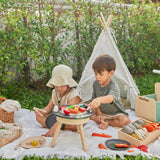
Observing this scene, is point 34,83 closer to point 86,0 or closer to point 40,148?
point 86,0

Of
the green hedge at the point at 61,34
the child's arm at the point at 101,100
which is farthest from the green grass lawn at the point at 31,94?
the child's arm at the point at 101,100

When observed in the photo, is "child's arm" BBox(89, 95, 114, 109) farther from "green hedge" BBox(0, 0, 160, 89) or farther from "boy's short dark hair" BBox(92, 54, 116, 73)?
"green hedge" BBox(0, 0, 160, 89)

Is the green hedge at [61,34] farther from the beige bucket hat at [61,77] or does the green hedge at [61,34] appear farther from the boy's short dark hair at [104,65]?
the boy's short dark hair at [104,65]

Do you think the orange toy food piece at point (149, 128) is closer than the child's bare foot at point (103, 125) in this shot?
Yes

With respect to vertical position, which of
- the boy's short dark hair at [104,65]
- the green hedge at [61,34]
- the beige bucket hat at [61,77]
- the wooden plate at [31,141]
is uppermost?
the green hedge at [61,34]

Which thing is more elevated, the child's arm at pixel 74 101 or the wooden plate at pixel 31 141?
the child's arm at pixel 74 101

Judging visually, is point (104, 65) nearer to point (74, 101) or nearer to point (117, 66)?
point (74, 101)

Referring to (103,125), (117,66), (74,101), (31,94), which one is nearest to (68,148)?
(74,101)

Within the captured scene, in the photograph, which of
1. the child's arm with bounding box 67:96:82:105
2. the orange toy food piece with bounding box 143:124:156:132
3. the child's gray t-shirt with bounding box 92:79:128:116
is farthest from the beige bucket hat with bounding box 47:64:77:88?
the orange toy food piece with bounding box 143:124:156:132

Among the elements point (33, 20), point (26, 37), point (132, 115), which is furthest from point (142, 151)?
point (33, 20)

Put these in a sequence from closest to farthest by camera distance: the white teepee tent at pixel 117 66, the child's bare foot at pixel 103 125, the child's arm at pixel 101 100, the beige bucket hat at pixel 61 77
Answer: the child's arm at pixel 101 100, the beige bucket hat at pixel 61 77, the child's bare foot at pixel 103 125, the white teepee tent at pixel 117 66

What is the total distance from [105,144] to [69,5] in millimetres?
3854

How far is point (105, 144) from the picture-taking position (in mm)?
2576

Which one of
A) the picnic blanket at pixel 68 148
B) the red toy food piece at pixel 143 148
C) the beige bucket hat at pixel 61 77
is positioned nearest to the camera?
the picnic blanket at pixel 68 148
